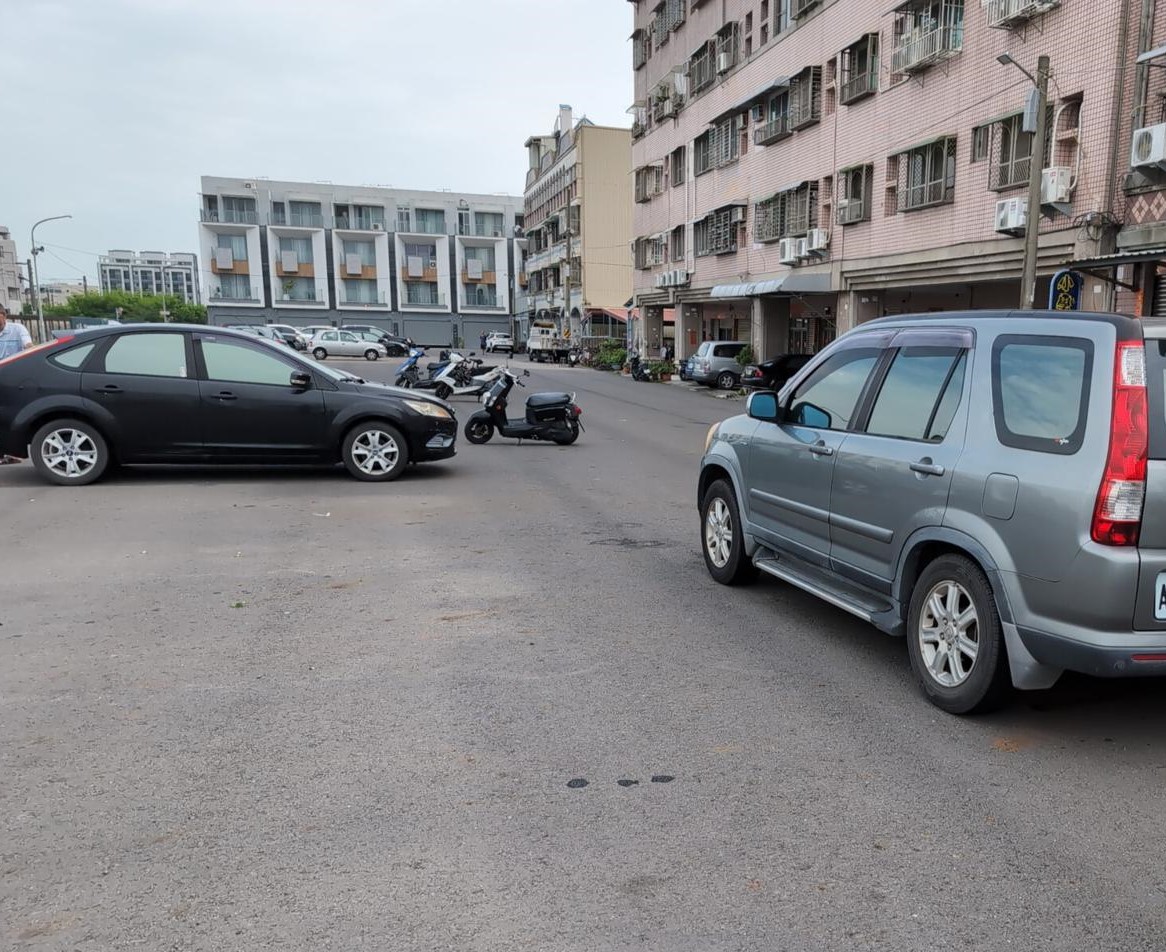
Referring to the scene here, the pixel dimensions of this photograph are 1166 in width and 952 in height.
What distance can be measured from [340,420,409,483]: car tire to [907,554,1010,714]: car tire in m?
7.14

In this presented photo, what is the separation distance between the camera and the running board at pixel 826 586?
15.7 feet

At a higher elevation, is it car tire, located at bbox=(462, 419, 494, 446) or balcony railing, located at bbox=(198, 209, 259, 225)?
balcony railing, located at bbox=(198, 209, 259, 225)

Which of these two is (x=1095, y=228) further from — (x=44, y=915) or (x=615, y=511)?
(x=44, y=915)

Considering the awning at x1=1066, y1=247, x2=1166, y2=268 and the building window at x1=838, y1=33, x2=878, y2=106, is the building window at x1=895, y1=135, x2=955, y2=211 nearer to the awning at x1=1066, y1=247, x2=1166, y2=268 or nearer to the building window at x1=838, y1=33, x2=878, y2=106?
the building window at x1=838, y1=33, x2=878, y2=106

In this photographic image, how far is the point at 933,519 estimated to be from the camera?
4207mm

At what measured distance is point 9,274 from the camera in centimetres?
9594

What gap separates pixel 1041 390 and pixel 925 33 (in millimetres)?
21513

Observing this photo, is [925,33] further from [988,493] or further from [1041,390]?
[988,493]

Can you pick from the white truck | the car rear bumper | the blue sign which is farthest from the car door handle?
the white truck

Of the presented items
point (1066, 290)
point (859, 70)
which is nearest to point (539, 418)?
point (1066, 290)

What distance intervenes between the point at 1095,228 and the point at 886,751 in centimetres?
1623

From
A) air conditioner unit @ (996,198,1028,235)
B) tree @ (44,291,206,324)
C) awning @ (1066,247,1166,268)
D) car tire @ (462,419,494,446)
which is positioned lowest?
car tire @ (462,419,494,446)

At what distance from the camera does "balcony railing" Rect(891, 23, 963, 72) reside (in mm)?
20891

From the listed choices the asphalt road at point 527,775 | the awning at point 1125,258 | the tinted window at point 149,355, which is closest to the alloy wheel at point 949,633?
the asphalt road at point 527,775
